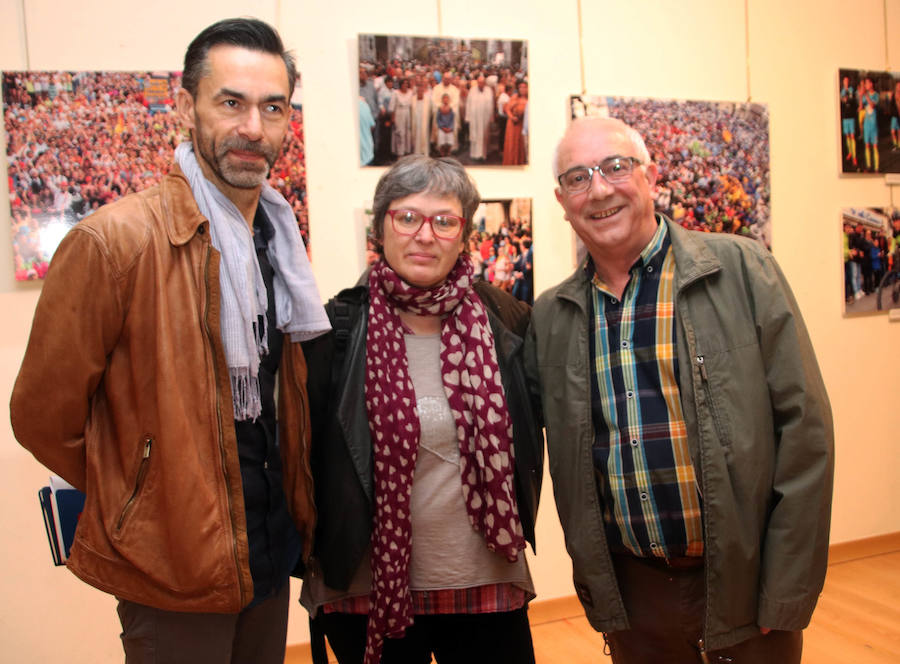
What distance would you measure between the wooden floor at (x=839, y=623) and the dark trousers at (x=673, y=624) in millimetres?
1302

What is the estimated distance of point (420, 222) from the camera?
1.76 m

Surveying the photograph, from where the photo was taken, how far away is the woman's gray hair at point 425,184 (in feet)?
5.79

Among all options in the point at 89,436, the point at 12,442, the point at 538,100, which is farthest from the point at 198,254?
the point at 538,100

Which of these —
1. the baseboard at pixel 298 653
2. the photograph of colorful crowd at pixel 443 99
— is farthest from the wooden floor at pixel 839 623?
the photograph of colorful crowd at pixel 443 99

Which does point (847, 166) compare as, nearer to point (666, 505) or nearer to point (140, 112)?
point (666, 505)

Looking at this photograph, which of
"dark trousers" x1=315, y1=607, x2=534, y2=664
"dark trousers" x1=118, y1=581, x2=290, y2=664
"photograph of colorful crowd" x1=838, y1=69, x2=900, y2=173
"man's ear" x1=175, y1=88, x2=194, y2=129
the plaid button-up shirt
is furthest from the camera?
"photograph of colorful crowd" x1=838, y1=69, x2=900, y2=173

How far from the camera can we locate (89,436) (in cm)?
134

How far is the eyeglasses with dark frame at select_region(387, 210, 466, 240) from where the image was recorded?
1754mm

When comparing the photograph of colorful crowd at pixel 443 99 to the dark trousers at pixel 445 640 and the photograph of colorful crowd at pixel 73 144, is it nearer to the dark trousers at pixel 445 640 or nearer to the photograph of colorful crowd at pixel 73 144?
the photograph of colorful crowd at pixel 73 144

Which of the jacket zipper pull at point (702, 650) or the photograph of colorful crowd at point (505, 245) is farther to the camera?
the photograph of colorful crowd at point (505, 245)

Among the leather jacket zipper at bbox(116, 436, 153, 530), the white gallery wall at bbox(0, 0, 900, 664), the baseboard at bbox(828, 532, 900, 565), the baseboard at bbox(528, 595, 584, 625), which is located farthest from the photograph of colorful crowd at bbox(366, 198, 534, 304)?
the baseboard at bbox(828, 532, 900, 565)

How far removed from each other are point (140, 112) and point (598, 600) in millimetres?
2435

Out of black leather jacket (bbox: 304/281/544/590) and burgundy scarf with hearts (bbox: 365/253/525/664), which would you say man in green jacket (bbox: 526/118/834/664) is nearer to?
black leather jacket (bbox: 304/281/544/590)

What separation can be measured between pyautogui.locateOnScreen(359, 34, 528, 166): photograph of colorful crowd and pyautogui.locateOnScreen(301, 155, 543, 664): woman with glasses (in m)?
1.18
